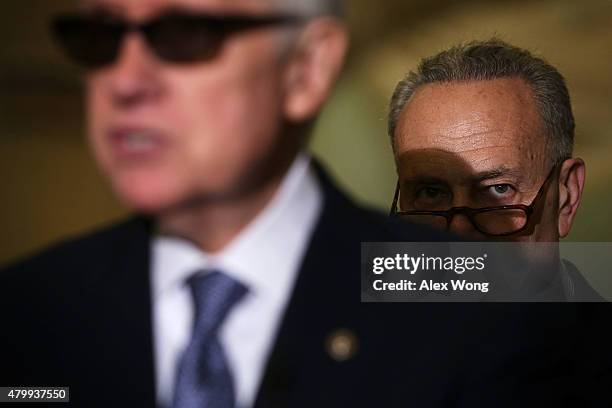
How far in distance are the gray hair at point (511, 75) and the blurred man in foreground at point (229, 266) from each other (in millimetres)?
147

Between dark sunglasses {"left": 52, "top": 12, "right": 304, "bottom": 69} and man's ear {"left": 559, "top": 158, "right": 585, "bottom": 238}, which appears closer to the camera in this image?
dark sunglasses {"left": 52, "top": 12, "right": 304, "bottom": 69}

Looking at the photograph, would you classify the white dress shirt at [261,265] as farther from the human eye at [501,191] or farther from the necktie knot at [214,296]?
the human eye at [501,191]

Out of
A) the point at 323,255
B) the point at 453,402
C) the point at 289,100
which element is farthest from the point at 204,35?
the point at 453,402

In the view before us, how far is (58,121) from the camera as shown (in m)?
1.64

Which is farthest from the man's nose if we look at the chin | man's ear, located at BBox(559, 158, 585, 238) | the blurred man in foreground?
man's ear, located at BBox(559, 158, 585, 238)

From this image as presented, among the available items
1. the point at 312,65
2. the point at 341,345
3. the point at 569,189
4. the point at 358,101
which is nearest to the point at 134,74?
the point at 312,65

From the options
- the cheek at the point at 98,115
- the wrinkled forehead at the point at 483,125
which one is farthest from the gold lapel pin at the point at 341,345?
the cheek at the point at 98,115

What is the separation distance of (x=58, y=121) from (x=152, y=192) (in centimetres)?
45

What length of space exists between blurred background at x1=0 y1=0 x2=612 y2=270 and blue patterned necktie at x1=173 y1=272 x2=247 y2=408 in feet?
0.84

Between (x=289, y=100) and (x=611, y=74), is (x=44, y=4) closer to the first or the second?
(x=289, y=100)

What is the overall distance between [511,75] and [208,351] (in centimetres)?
62

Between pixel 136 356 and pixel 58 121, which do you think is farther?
pixel 58 121

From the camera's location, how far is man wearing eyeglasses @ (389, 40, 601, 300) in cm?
135

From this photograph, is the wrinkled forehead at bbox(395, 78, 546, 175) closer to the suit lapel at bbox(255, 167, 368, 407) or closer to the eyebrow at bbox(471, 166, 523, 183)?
the eyebrow at bbox(471, 166, 523, 183)
